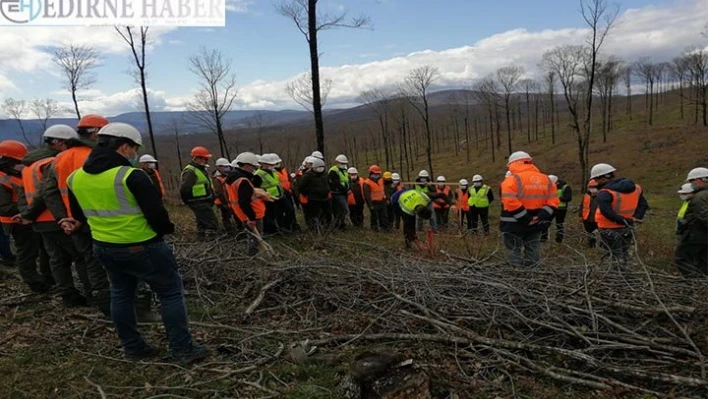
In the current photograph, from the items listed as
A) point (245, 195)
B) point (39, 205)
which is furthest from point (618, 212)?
point (39, 205)

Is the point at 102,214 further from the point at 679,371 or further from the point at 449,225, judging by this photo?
the point at 449,225

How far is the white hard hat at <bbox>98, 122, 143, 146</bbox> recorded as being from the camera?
3.20 meters

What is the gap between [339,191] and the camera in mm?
10617

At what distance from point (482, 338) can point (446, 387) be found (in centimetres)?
58

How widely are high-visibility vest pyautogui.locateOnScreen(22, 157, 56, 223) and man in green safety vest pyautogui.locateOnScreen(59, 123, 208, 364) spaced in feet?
5.12

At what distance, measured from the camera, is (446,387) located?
10.1 ft

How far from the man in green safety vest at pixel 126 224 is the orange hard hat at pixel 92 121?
990 millimetres

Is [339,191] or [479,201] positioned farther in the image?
[479,201]

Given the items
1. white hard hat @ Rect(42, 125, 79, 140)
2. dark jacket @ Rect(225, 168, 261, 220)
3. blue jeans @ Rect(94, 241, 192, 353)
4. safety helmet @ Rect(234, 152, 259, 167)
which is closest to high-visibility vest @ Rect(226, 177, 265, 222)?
dark jacket @ Rect(225, 168, 261, 220)

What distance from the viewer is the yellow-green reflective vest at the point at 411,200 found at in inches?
301

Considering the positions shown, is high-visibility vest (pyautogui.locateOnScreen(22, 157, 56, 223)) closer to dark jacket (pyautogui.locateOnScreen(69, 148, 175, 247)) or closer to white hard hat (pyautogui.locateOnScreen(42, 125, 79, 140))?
white hard hat (pyautogui.locateOnScreen(42, 125, 79, 140))

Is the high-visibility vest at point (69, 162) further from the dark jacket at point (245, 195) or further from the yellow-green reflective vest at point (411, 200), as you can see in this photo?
the yellow-green reflective vest at point (411, 200)

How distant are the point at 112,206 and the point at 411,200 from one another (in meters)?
5.29

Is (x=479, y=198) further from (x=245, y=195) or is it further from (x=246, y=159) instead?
(x=245, y=195)
